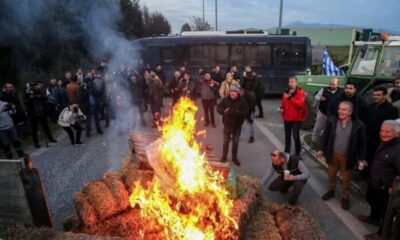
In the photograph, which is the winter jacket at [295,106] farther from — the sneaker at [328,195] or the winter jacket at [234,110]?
the sneaker at [328,195]

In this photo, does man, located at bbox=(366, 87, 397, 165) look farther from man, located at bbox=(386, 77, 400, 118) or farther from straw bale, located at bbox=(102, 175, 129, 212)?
straw bale, located at bbox=(102, 175, 129, 212)

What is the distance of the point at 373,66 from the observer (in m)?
10.2

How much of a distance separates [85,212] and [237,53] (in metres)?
14.0

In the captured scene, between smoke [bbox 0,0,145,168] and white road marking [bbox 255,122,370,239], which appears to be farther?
smoke [bbox 0,0,145,168]

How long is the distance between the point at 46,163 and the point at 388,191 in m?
7.07

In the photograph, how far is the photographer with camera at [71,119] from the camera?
9404 millimetres

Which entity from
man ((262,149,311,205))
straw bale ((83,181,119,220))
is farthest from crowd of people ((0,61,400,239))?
straw bale ((83,181,119,220))

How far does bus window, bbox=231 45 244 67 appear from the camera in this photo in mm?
17578

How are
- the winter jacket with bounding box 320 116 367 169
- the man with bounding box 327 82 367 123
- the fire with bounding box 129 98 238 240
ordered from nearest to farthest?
1. the fire with bounding box 129 98 238 240
2. the winter jacket with bounding box 320 116 367 169
3. the man with bounding box 327 82 367 123

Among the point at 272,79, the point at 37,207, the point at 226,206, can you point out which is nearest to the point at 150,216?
the point at 226,206

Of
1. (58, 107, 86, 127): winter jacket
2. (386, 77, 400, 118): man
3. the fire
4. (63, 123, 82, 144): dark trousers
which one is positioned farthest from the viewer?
(63, 123, 82, 144): dark trousers

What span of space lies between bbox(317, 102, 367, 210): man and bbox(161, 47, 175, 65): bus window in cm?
1304

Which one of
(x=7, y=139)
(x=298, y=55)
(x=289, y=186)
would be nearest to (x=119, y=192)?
(x=289, y=186)

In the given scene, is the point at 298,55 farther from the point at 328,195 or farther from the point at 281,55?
the point at 328,195
